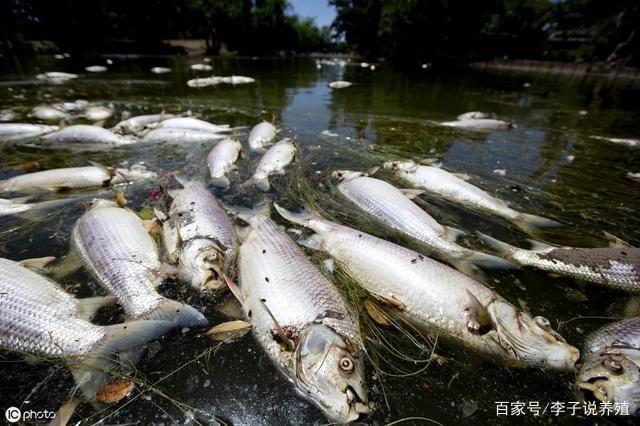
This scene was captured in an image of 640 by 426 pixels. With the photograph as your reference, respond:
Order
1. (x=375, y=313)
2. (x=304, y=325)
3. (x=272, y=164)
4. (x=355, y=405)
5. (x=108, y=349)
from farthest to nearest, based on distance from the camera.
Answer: (x=272, y=164) → (x=375, y=313) → (x=304, y=325) → (x=108, y=349) → (x=355, y=405)

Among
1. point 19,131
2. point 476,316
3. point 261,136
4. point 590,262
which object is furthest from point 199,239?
point 19,131

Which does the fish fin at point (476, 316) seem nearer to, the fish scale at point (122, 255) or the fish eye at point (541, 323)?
the fish eye at point (541, 323)

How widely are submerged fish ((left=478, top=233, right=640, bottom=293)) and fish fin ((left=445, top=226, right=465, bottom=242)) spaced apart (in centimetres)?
46

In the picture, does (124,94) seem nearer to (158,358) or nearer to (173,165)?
(173,165)

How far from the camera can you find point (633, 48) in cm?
3111

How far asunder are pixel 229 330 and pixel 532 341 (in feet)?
8.09

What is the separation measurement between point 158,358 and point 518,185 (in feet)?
19.7

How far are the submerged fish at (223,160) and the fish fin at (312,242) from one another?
2.07 m

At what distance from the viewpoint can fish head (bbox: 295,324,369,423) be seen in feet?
6.16

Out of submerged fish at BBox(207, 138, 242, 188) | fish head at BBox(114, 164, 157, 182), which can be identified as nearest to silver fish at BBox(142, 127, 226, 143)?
submerged fish at BBox(207, 138, 242, 188)

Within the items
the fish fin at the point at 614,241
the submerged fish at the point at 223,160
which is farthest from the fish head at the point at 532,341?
the submerged fish at the point at 223,160

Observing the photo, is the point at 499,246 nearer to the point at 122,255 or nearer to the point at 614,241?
the point at 614,241

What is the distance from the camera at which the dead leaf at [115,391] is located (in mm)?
1965

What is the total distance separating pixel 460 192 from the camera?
181 inches
